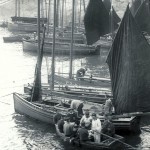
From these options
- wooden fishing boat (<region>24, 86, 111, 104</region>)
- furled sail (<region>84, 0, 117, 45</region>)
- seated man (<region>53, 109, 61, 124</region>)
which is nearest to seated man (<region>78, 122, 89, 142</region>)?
seated man (<region>53, 109, 61, 124</region>)

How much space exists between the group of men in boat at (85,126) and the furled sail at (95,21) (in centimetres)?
1373

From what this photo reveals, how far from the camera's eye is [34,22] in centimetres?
10300

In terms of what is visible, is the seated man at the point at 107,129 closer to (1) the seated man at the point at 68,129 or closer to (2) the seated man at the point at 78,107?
(1) the seated man at the point at 68,129

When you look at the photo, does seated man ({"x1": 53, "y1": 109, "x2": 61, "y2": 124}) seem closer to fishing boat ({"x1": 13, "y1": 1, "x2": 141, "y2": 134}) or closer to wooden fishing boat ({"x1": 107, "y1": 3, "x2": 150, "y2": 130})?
fishing boat ({"x1": 13, "y1": 1, "x2": 141, "y2": 134})

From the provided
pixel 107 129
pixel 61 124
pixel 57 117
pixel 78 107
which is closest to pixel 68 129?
pixel 61 124

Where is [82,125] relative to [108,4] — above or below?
below

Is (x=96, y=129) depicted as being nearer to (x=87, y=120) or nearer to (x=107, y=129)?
(x=107, y=129)

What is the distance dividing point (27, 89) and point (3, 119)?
573 cm

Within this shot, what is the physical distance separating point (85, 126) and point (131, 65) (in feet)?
18.8

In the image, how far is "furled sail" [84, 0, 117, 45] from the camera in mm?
44969

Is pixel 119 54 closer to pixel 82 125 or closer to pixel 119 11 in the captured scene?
pixel 82 125

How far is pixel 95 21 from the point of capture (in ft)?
148

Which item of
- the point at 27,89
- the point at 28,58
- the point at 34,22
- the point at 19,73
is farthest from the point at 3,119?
the point at 34,22

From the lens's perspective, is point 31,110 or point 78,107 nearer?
point 78,107
